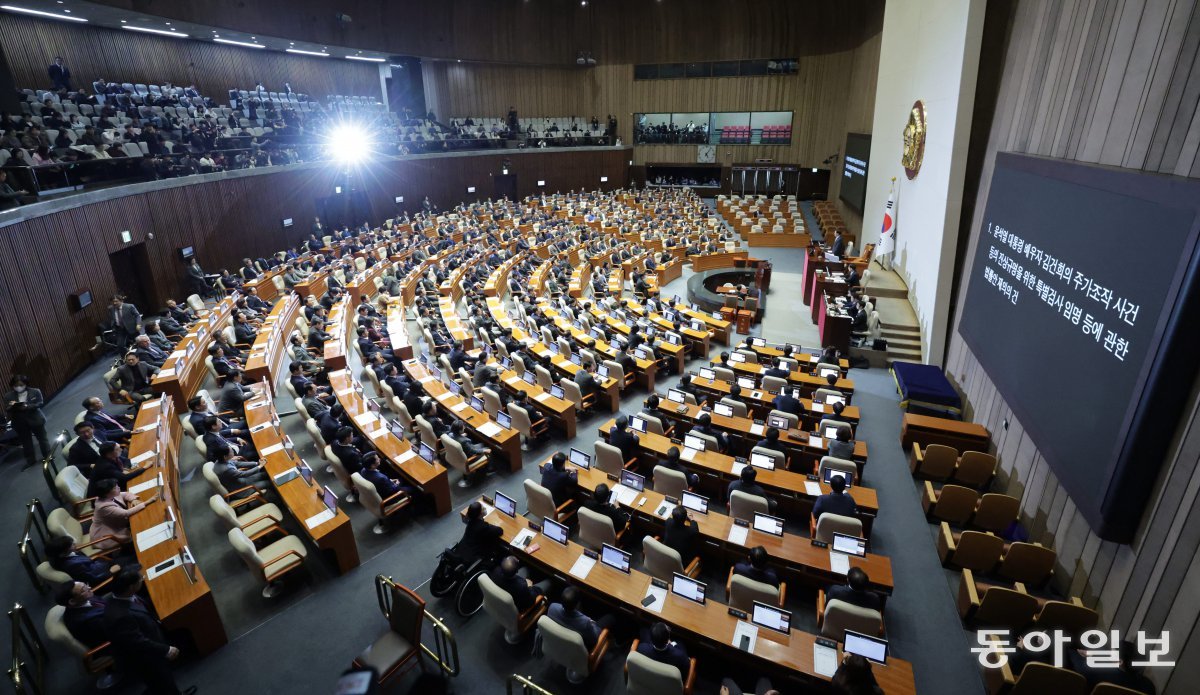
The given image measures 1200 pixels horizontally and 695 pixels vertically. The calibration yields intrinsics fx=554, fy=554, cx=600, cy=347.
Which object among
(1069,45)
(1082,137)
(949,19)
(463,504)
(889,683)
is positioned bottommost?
(463,504)

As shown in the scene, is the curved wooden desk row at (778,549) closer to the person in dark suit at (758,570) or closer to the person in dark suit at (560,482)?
the person in dark suit at (758,570)

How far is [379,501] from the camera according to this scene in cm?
666

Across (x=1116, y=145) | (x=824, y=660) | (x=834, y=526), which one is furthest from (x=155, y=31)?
(x=824, y=660)

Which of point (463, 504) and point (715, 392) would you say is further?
point (715, 392)

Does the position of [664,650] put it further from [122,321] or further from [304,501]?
[122,321]

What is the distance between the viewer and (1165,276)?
442 centimetres

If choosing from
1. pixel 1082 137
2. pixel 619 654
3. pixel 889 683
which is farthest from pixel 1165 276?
pixel 619 654

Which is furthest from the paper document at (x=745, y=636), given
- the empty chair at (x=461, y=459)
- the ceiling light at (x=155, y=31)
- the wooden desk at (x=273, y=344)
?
the ceiling light at (x=155, y=31)

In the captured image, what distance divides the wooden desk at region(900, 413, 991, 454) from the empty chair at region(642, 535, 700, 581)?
5.08m

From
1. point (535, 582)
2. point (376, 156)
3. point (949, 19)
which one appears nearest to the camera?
point (535, 582)

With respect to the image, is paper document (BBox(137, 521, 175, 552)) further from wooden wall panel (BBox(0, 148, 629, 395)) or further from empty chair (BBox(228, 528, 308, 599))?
wooden wall panel (BBox(0, 148, 629, 395))

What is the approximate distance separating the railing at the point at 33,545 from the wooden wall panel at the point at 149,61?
47.0ft

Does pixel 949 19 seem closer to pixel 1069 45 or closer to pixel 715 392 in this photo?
pixel 1069 45

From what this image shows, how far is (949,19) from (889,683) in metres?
12.3
